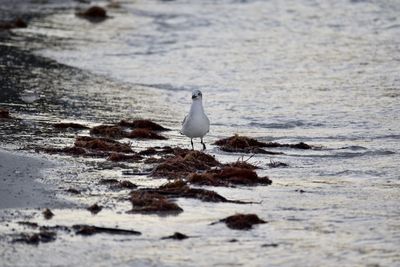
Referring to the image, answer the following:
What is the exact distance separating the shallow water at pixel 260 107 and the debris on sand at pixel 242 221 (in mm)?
107

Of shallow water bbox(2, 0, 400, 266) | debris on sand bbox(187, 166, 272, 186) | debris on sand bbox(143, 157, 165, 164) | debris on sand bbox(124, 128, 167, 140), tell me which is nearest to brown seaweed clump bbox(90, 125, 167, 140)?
debris on sand bbox(124, 128, 167, 140)

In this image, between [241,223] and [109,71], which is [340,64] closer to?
[109,71]

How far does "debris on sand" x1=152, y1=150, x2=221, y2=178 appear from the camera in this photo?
9.93 m

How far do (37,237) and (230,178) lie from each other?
2731 mm

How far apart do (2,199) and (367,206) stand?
11.0 feet

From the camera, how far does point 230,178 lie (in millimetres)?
9727

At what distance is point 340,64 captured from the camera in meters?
18.5

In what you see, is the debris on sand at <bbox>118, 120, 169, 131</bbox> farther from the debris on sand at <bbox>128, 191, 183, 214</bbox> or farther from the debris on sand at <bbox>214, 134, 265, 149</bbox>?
the debris on sand at <bbox>128, 191, 183, 214</bbox>

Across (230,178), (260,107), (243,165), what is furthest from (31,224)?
(260,107)

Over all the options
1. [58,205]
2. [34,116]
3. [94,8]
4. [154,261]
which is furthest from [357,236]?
[94,8]

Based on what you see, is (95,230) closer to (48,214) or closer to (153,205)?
(48,214)

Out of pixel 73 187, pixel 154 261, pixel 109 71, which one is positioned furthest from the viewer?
pixel 109 71

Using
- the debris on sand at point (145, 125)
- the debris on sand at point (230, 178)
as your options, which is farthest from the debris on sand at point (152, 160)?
the debris on sand at point (145, 125)

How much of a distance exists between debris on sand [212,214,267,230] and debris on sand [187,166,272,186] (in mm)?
1409
